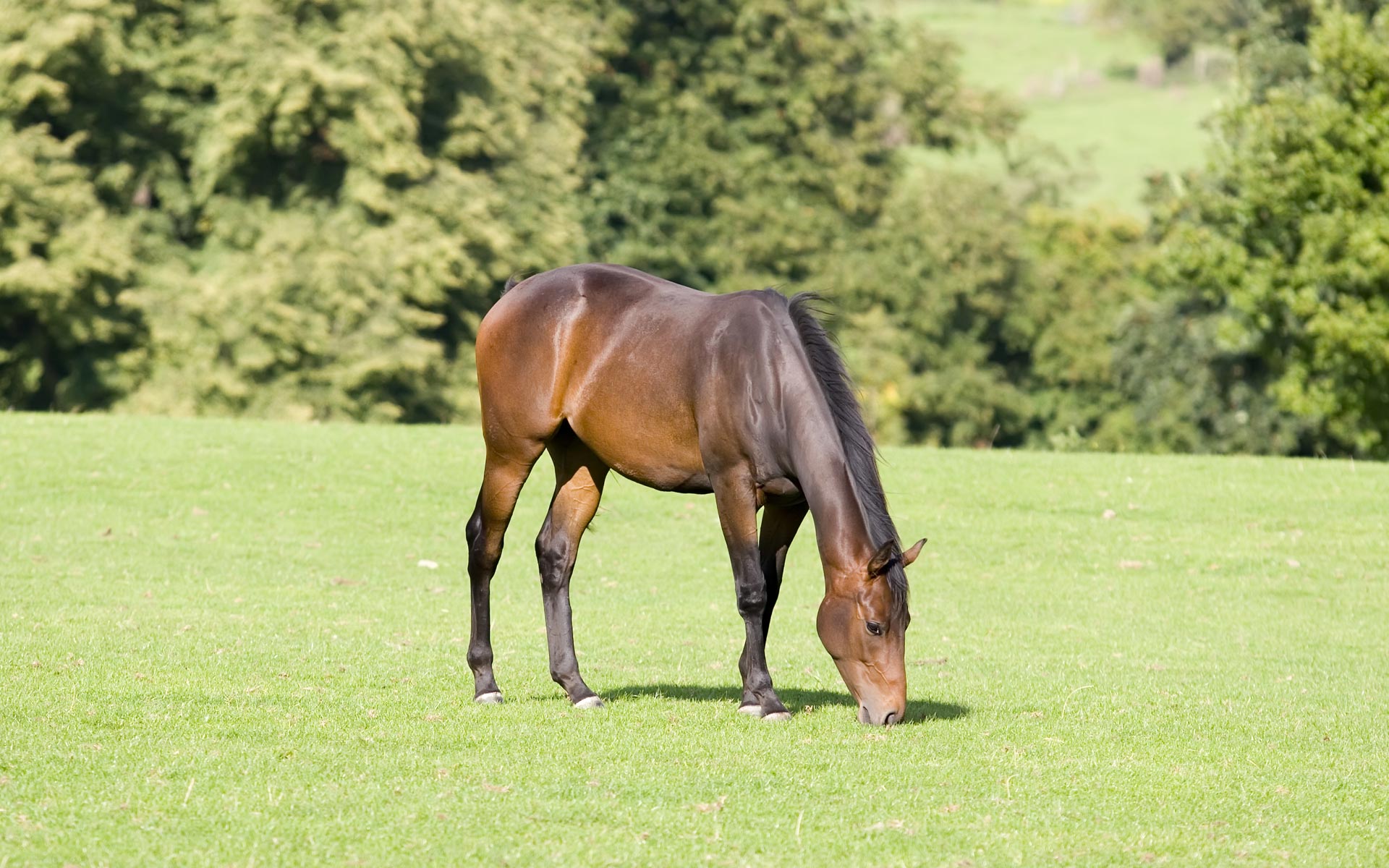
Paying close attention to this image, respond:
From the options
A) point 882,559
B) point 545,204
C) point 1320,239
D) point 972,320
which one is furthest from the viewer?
point 972,320

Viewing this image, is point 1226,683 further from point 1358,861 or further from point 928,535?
point 928,535

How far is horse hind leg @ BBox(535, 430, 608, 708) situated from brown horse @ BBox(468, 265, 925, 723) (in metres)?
0.01

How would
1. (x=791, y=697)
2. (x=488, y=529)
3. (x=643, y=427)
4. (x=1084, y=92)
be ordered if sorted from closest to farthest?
(x=643, y=427) < (x=488, y=529) < (x=791, y=697) < (x=1084, y=92)

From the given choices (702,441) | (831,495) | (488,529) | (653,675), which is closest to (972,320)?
(653,675)

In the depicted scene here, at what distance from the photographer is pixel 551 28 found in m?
41.8

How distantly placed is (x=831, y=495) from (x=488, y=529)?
96.3 inches

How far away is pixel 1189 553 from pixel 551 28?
92.7ft

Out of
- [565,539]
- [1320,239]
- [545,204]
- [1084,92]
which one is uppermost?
[565,539]

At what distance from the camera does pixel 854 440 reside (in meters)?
8.21

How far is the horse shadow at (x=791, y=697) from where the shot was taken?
920cm

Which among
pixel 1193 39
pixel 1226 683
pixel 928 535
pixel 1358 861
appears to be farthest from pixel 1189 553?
pixel 1193 39

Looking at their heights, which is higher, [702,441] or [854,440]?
[854,440]

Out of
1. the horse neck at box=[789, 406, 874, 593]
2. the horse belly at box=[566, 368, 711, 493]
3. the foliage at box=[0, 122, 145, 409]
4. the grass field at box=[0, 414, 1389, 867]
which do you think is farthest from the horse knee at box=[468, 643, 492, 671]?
the foliage at box=[0, 122, 145, 409]

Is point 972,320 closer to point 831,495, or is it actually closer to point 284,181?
point 284,181
